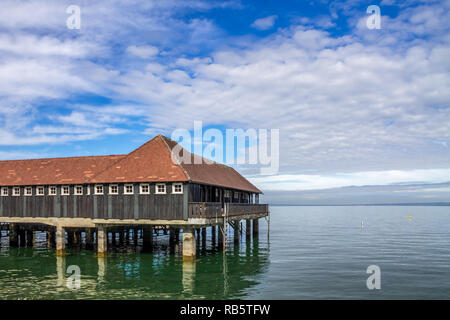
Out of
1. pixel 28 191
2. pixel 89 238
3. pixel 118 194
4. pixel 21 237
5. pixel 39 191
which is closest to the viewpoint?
pixel 118 194

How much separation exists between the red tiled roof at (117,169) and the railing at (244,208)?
219 centimetres

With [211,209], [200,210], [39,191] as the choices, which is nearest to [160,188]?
[200,210]

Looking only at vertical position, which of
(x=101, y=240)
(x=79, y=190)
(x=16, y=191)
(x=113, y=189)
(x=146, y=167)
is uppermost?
(x=146, y=167)

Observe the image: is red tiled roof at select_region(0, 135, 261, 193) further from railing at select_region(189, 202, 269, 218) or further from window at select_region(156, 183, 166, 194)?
railing at select_region(189, 202, 269, 218)

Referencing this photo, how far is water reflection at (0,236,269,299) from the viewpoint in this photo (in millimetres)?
20741

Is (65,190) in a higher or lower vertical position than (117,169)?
lower

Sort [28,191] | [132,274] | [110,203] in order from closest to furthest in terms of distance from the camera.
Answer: [132,274] < [110,203] < [28,191]

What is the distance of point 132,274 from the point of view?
83.3 ft

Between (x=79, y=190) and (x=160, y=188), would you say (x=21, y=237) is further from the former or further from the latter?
(x=160, y=188)

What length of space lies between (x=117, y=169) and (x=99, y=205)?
10.3 feet

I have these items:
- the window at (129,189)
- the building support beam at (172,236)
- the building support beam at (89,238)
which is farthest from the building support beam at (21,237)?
the window at (129,189)

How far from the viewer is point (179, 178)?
28.8 meters

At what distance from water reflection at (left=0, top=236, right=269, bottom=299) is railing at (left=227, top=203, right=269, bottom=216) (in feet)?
12.2
